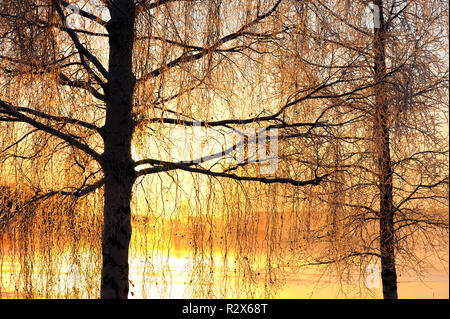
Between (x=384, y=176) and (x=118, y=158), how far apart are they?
3551 mm

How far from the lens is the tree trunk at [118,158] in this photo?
14.3 ft

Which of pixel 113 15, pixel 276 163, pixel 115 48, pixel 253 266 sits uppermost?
pixel 113 15

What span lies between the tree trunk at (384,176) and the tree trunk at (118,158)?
120 inches

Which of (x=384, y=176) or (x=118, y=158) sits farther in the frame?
(x=384, y=176)

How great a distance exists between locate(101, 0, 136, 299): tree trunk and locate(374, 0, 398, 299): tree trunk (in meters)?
3.06

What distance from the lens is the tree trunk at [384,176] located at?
19.7 feet

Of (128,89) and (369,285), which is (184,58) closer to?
Answer: (128,89)

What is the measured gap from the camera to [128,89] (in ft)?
15.2

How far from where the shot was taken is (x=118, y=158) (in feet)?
14.7

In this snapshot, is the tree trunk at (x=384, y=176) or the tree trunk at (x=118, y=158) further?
the tree trunk at (x=384, y=176)

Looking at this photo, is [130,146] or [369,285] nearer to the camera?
[130,146]

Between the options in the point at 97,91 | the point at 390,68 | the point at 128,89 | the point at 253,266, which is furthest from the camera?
the point at 390,68

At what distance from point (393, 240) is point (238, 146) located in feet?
10.2

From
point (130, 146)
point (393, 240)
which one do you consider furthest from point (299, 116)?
point (393, 240)
